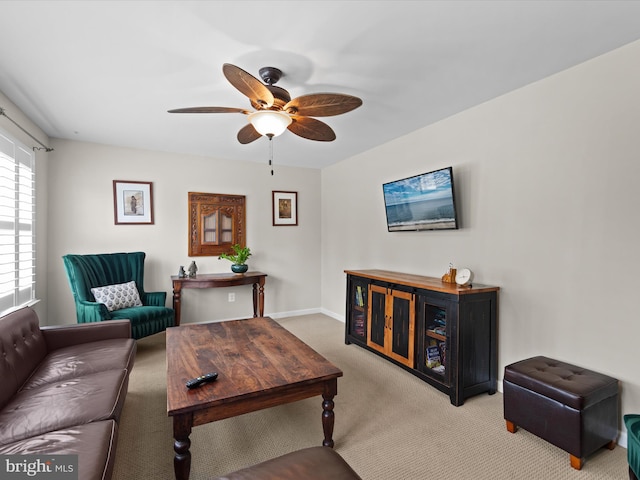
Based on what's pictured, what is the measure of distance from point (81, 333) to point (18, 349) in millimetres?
539

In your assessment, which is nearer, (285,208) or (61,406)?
(61,406)

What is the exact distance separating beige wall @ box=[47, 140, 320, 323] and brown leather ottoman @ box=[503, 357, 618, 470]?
3.56 meters

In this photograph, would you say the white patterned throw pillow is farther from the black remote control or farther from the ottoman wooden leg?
the ottoman wooden leg

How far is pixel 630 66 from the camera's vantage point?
195 cm

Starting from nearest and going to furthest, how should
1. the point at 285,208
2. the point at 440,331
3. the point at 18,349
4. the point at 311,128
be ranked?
the point at 18,349 < the point at 311,128 < the point at 440,331 < the point at 285,208

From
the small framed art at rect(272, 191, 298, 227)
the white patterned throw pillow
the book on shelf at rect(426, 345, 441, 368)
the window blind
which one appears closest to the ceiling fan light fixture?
the window blind

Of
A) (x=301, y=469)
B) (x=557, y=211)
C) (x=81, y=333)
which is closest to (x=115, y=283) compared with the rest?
(x=81, y=333)

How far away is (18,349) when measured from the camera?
1.98 meters

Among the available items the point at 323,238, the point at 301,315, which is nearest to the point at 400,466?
the point at 301,315

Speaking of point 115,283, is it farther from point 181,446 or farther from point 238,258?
point 181,446

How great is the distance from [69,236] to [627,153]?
5.22 meters

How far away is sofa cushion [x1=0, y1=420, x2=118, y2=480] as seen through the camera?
3.90 ft

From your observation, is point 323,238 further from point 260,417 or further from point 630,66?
point 630,66

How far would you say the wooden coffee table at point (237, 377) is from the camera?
1.54 m
